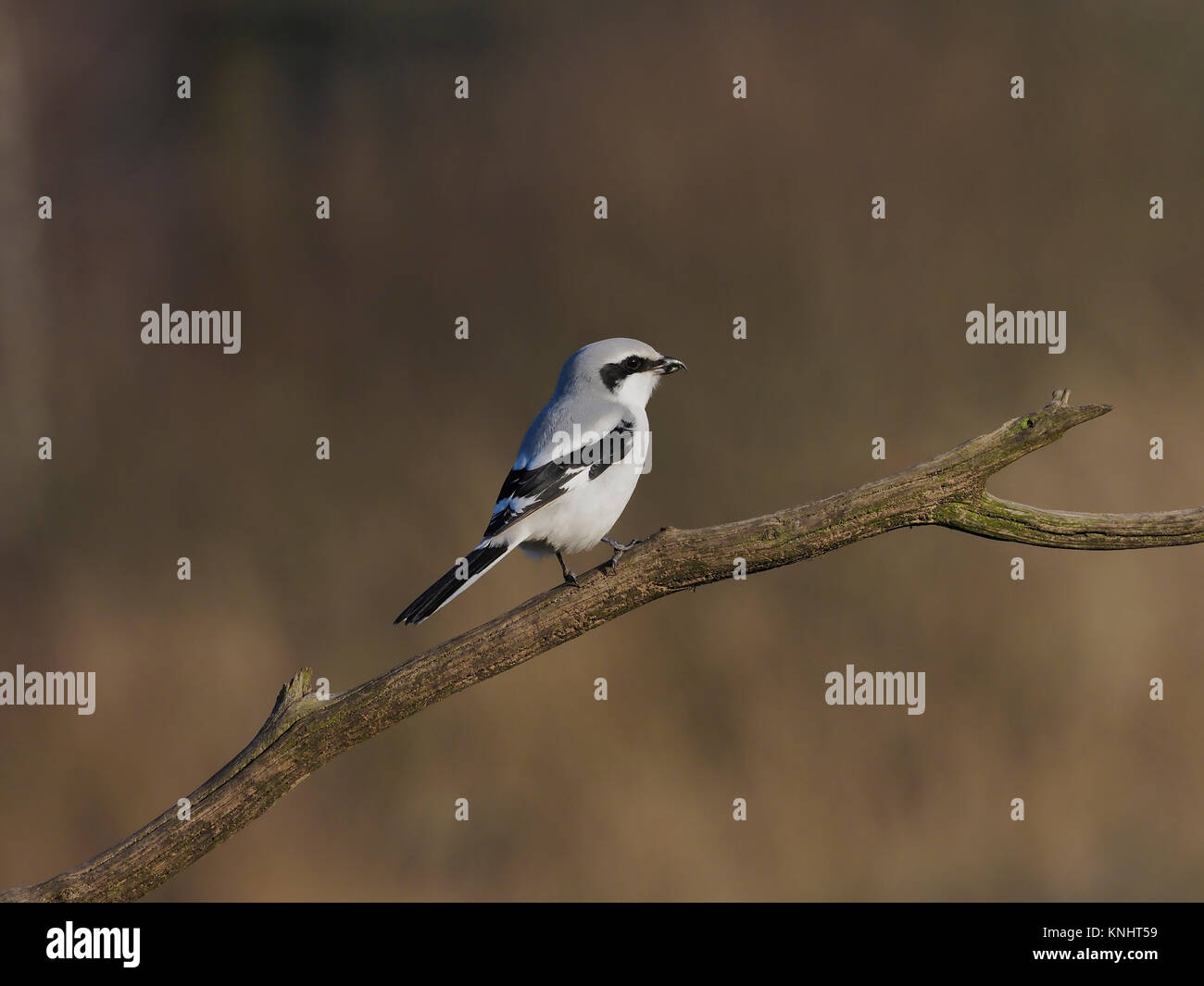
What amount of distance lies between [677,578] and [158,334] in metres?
4.00

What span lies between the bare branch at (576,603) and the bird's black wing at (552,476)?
0.34 m

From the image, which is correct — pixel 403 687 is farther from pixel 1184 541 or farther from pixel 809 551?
pixel 1184 541

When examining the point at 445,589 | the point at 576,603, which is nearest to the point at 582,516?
the point at 576,603

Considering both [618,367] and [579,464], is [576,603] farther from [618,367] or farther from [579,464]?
[618,367]

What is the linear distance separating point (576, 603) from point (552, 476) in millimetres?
480

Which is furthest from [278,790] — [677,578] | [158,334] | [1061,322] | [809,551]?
[1061,322]

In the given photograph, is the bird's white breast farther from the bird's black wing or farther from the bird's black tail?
the bird's black tail

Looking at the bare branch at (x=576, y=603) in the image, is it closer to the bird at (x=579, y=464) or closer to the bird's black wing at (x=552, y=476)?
the bird at (x=579, y=464)

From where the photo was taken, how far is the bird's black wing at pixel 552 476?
3.07m

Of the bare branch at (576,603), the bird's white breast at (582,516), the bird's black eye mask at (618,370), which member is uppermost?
the bird's black eye mask at (618,370)

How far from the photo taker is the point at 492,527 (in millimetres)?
3066

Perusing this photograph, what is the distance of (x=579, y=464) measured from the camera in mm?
3191

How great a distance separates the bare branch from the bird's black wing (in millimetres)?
337

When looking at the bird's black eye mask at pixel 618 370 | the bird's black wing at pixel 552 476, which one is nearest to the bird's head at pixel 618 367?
the bird's black eye mask at pixel 618 370
